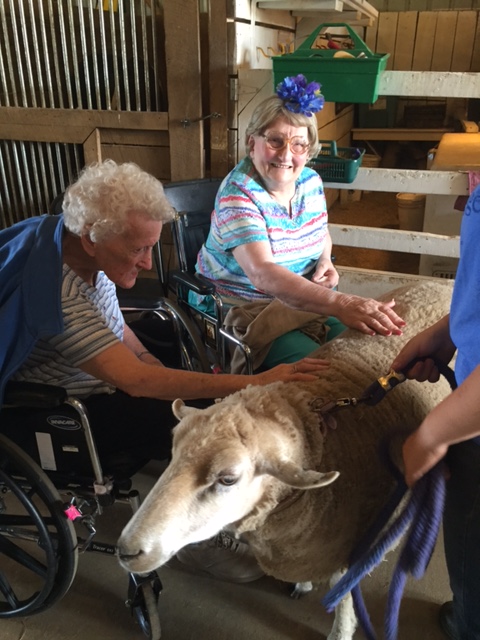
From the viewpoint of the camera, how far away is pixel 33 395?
1423 millimetres

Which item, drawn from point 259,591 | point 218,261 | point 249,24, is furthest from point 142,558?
point 249,24

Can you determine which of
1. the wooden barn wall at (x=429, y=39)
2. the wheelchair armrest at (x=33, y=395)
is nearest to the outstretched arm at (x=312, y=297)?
the wheelchair armrest at (x=33, y=395)

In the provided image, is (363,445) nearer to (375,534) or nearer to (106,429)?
(375,534)

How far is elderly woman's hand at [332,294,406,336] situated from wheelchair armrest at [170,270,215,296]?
600 mm

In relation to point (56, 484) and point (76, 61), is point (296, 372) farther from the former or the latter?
point (76, 61)

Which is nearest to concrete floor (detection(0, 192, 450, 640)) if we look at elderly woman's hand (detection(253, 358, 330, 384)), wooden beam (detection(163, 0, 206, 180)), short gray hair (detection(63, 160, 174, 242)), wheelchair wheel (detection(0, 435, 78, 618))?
wheelchair wheel (detection(0, 435, 78, 618))

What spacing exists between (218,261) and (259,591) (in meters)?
1.20

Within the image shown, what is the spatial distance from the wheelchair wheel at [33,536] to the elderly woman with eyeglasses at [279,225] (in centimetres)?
85

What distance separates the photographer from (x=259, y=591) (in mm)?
1853

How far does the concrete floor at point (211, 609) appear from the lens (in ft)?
5.64

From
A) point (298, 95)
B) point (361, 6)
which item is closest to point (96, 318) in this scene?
point (298, 95)

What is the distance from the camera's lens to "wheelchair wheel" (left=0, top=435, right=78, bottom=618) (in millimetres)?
1475

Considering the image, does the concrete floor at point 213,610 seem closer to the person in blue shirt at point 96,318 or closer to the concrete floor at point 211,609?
the concrete floor at point 211,609

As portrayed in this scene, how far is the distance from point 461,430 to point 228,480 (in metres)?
0.44
